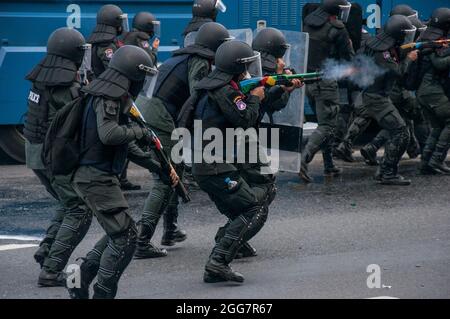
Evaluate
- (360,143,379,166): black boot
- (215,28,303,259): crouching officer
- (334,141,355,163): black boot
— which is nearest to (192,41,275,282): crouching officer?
(215,28,303,259): crouching officer

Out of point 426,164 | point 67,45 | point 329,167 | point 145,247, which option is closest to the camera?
point 67,45

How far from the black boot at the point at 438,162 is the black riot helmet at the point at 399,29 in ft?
4.98

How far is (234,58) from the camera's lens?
8422mm

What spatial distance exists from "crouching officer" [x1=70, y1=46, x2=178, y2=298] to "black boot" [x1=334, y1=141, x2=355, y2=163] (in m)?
6.87

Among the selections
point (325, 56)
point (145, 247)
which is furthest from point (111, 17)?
point (145, 247)

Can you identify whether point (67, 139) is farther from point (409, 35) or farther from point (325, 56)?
point (409, 35)

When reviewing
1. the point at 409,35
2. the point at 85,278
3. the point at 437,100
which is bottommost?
the point at 437,100

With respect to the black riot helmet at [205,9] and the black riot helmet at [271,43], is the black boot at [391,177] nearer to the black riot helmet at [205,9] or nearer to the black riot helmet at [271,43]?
the black riot helmet at [205,9]

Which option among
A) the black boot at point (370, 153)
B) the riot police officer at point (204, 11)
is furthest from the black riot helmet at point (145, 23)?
the black boot at point (370, 153)

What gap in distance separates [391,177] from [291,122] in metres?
2.25

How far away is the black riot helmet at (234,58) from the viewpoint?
842cm

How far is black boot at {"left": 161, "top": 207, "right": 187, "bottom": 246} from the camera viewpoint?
9.77 m
